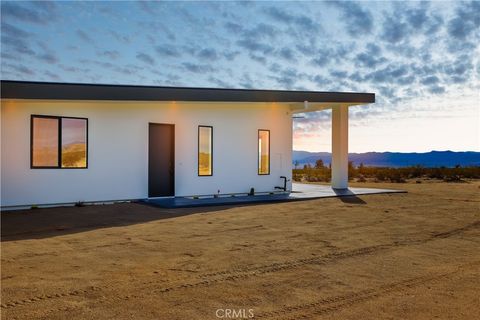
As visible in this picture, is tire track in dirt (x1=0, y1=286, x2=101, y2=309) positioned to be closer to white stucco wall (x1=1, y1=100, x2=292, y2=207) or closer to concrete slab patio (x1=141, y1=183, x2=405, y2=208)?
concrete slab patio (x1=141, y1=183, x2=405, y2=208)

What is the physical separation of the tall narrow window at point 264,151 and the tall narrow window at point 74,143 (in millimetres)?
5536

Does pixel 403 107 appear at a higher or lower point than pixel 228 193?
higher

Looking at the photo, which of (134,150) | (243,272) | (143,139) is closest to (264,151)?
(143,139)

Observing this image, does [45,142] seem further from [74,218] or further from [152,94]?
[152,94]

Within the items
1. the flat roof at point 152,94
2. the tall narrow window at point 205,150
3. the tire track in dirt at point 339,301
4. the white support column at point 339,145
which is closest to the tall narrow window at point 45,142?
the flat roof at point 152,94

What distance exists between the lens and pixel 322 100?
45.8 ft

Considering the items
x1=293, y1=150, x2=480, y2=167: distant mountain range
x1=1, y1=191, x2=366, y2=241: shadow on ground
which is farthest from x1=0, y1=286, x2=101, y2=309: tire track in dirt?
x1=293, y1=150, x2=480, y2=167: distant mountain range

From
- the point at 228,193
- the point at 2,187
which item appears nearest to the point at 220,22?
the point at 228,193

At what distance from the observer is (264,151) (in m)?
14.3

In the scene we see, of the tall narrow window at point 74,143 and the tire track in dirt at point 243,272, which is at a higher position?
the tall narrow window at point 74,143

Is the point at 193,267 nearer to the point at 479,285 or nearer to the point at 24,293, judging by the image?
the point at 24,293

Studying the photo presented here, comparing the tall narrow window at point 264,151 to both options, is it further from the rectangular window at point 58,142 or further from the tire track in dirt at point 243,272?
the tire track in dirt at point 243,272

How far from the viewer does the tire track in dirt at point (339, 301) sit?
3594 millimetres

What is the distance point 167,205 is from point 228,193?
305 cm
